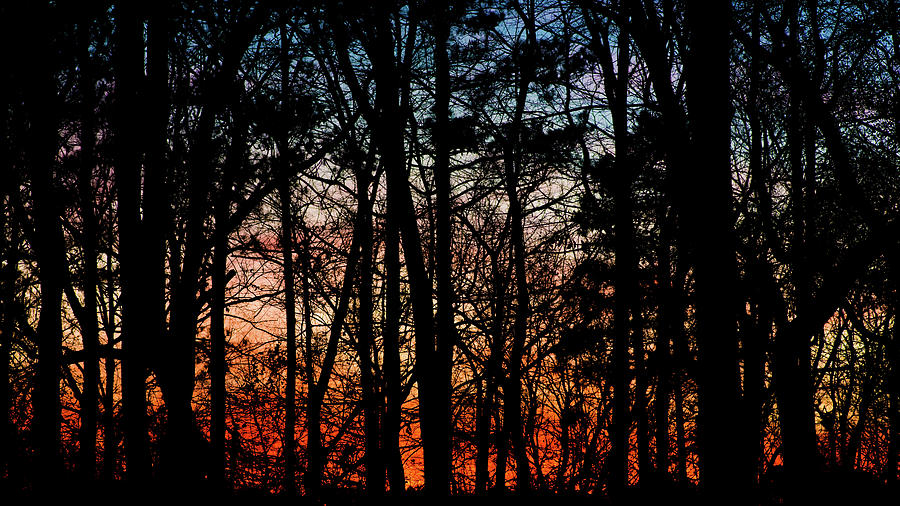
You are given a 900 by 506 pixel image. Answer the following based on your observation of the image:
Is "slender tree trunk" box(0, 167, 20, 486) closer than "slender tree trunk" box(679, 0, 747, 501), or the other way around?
"slender tree trunk" box(679, 0, 747, 501)

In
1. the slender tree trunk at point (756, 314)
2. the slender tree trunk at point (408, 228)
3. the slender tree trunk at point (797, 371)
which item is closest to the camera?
the slender tree trunk at point (756, 314)

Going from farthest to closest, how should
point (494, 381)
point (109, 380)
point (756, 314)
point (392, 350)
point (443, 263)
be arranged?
1. point (494, 381)
2. point (109, 380)
3. point (392, 350)
4. point (756, 314)
5. point (443, 263)

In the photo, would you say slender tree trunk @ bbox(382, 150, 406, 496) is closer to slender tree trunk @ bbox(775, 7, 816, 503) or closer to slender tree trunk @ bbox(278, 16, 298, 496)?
slender tree trunk @ bbox(278, 16, 298, 496)

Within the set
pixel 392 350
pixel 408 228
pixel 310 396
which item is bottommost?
pixel 310 396

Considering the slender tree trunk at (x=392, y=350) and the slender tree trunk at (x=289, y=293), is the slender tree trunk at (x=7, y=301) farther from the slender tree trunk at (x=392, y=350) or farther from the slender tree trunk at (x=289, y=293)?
the slender tree trunk at (x=392, y=350)

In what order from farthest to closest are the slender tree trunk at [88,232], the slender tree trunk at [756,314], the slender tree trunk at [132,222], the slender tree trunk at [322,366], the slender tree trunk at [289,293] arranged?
1. the slender tree trunk at [322,366]
2. the slender tree trunk at [289,293]
3. the slender tree trunk at [88,232]
4. the slender tree trunk at [756,314]
5. the slender tree trunk at [132,222]

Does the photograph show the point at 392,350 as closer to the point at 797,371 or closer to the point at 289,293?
the point at 289,293

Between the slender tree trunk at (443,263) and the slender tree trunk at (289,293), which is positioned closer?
the slender tree trunk at (443,263)

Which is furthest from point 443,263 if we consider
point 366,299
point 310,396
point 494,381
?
point 310,396

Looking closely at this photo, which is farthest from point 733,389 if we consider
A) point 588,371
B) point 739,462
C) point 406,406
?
point 406,406

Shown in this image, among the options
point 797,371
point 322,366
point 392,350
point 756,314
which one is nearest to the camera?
point 797,371

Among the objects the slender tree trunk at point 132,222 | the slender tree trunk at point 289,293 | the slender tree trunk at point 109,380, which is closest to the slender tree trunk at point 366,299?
the slender tree trunk at point 289,293

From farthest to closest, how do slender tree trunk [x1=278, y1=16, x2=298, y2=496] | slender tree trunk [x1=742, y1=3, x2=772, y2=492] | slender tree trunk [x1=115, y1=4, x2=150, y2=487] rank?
slender tree trunk [x1=278, y1=16, x2=298, y2=496], slender tree trunk [x1=742, y1=3, x2=772, y2=492], slender tree trunk [x1=115, y1=4, x2=150, y2=487]

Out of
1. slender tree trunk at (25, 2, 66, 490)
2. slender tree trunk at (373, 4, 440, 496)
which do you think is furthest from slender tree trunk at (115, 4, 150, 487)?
slender tree trunk at (373, 4, 440, 496)
